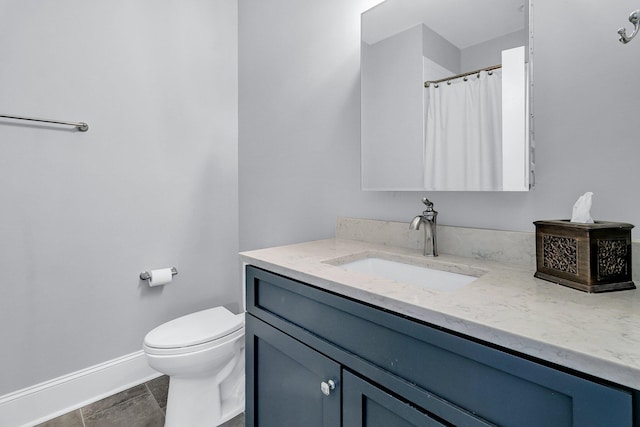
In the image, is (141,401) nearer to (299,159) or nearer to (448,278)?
(299,159)

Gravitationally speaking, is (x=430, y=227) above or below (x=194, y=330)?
above

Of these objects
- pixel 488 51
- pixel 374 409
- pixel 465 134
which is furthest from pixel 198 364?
pixel 488 51

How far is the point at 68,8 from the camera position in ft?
5.21

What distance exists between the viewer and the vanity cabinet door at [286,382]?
2.73ft

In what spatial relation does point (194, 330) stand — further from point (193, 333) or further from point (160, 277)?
point (160, 277)

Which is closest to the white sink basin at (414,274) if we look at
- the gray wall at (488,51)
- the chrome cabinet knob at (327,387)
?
the chrome cabinet knob at (327,387)

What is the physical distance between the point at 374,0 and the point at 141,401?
229 cm

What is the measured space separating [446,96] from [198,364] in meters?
1.49

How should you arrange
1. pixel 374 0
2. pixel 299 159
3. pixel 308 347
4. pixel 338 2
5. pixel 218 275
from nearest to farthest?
pixel 308 347 → pixel 374 0 → pixel 338 2 → pixel 299 159 → pixel 218 275

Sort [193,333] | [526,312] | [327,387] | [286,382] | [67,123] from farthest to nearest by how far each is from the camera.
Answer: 1. [67,123]
2. [193,333]
3. [286,382]
4. [327,387]
5. [526,312]

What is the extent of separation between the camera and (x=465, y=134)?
109 cm

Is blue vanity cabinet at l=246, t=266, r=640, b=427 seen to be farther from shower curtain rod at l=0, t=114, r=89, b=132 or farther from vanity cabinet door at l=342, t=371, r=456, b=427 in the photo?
shower curtain rod at l=0, t=114, r=89, b=132

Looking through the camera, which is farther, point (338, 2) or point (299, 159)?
point (299, 159)

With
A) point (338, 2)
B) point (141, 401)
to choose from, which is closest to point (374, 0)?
point (338, 2)
